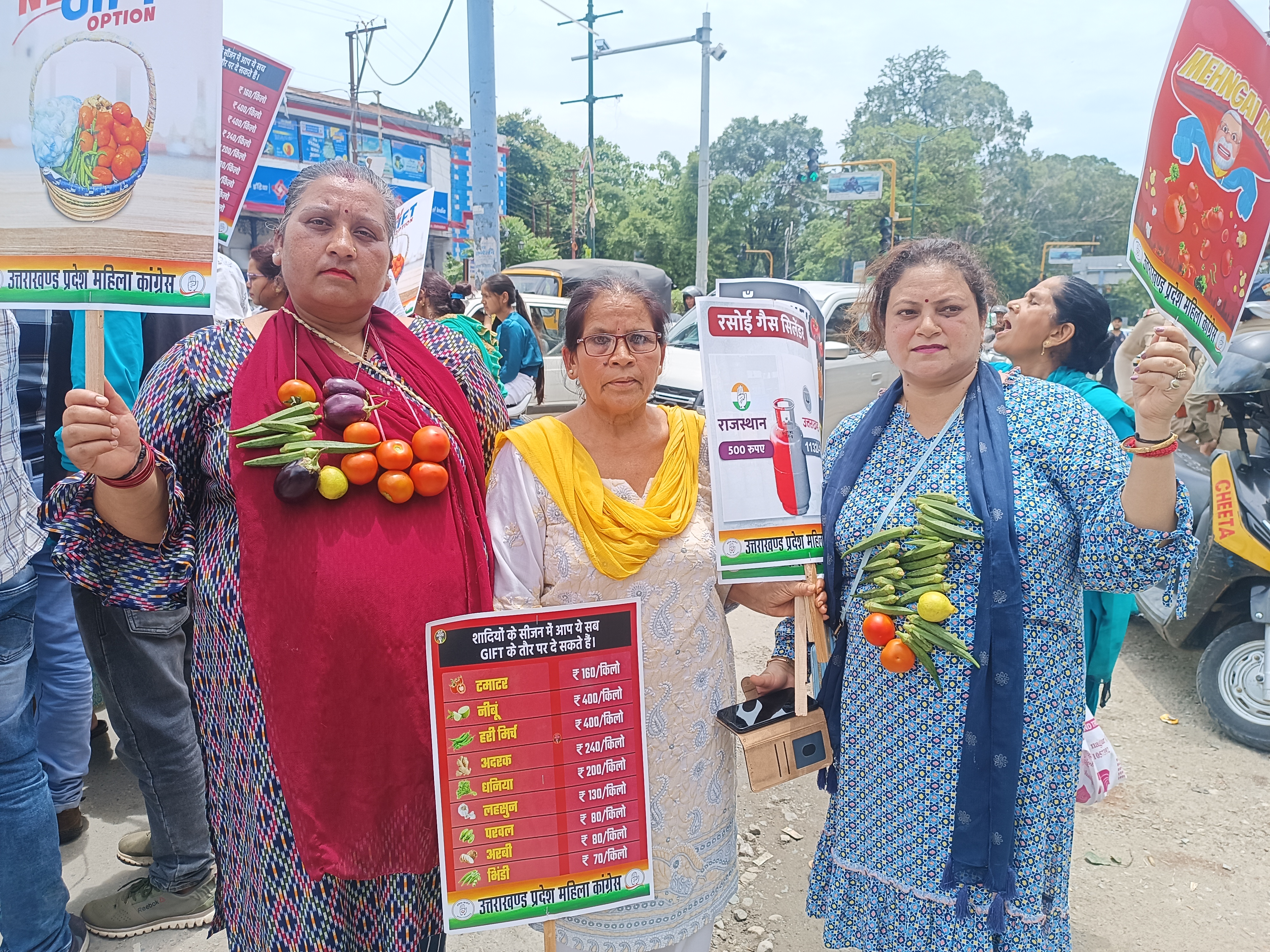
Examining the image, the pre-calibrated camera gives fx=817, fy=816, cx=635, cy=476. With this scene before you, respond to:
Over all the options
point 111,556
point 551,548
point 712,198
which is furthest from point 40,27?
point 712,198

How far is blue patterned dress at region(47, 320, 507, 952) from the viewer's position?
1.64m

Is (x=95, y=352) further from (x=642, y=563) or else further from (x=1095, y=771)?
(x=1095, y=771)

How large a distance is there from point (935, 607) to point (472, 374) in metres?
1.19

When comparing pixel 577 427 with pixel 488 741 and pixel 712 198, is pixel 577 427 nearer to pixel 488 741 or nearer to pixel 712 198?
pixel 488 741

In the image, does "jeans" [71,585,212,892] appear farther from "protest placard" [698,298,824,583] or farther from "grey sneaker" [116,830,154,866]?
"protest placard" [698,298,824,583]

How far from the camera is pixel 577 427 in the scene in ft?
6.46

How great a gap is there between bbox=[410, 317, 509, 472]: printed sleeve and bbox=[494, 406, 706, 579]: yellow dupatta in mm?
48

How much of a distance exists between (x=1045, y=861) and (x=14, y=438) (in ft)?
8.95

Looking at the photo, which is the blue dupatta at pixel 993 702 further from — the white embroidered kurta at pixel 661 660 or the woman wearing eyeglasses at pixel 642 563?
the white embroidered kurta at pixel 661 660

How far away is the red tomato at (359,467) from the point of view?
1583 millimetres

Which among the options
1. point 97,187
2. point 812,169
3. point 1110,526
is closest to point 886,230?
point 812,169

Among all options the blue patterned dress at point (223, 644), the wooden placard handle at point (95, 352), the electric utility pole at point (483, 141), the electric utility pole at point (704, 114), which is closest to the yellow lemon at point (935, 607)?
the blue patterned dress at point (223, 644)

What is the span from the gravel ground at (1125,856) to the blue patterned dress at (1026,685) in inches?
35.8

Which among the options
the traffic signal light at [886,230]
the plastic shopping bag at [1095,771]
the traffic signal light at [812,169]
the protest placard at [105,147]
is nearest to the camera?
the protest placard at [105,147]
